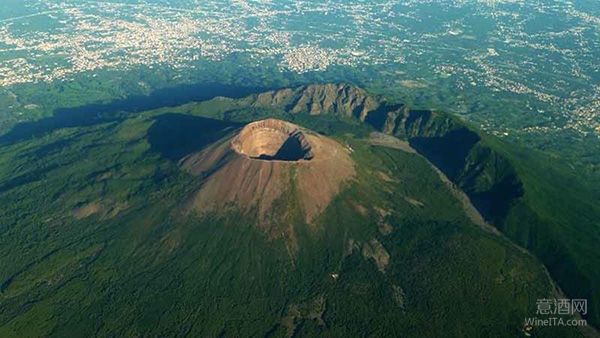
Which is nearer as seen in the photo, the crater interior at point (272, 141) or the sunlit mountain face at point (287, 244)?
the sunlit mountain face at point (287, 244)

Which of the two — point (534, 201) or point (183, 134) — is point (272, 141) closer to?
point (183, 134)

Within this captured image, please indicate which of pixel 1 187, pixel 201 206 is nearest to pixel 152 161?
pixel 201 206

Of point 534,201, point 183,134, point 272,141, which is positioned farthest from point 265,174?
point 534,201

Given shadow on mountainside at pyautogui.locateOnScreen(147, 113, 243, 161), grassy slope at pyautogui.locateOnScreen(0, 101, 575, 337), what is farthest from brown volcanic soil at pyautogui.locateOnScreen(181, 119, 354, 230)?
shadow on mountainside at pyautogui.locateOnScreen(147, 113, 243, 161)

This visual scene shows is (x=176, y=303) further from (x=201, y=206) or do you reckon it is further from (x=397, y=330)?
(x=397, y=330)

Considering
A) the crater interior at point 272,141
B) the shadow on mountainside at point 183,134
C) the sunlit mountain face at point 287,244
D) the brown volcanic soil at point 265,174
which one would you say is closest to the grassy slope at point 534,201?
the sunlit mountain face at point 287,244

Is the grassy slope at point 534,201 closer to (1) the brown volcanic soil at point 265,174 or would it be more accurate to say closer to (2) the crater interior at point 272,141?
(1) the brown volcanic soil at point 265,174

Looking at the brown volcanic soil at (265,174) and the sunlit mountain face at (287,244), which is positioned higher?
the brown volcanic soil at (265,174)

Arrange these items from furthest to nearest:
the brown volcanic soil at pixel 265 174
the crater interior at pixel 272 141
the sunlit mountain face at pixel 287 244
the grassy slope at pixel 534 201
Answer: the crater interior at pixel 272 141
the brown volcanic soil at pixel 265 174
the grassy slope at pixel 534 201
the sunlit mountain face at pixel 287 244

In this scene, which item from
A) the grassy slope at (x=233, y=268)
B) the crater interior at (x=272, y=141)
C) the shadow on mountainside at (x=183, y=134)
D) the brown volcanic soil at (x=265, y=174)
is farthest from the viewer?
the shadow on mountainside at (x=183, y=134)
